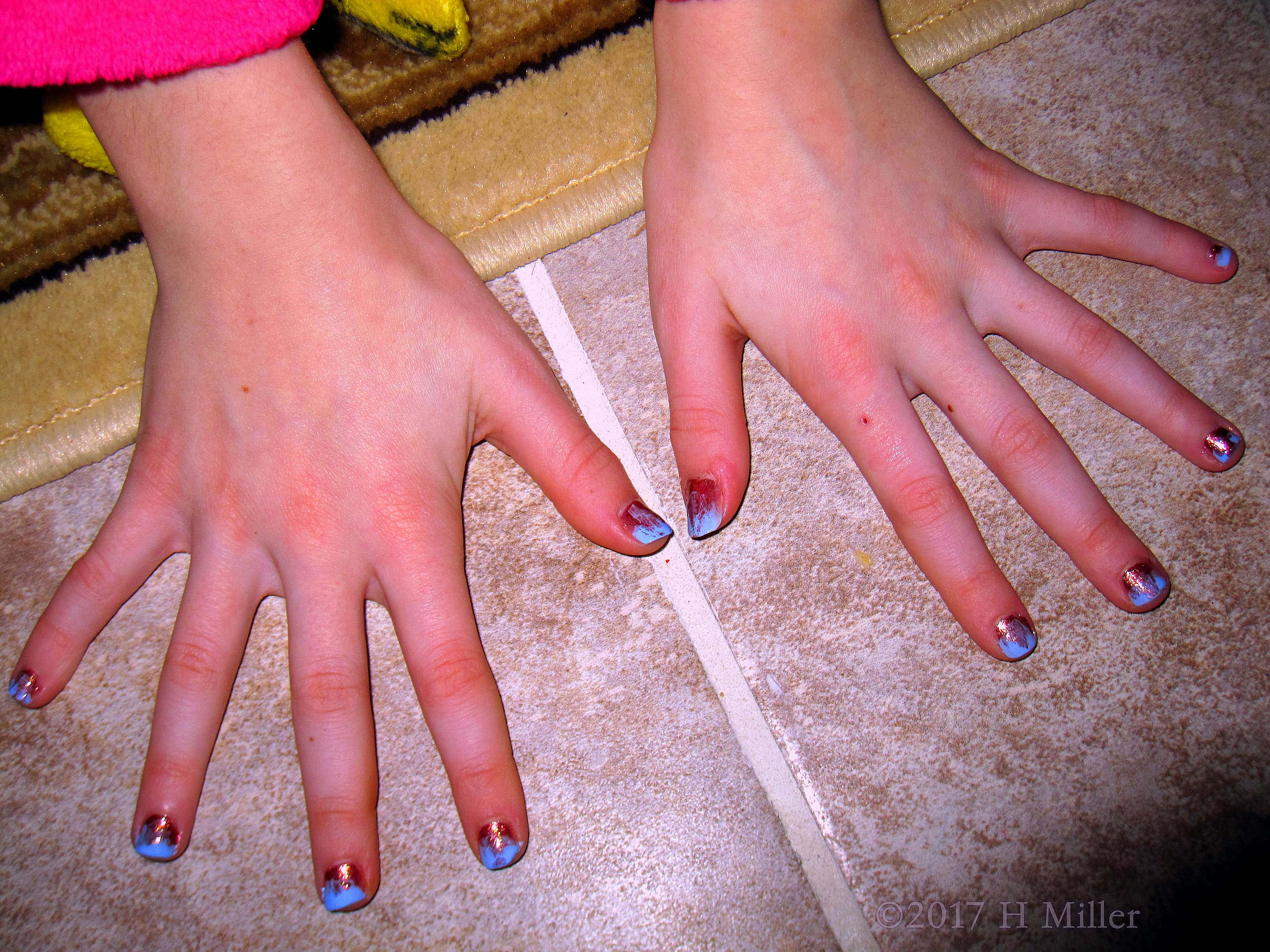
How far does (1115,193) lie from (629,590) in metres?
0.60

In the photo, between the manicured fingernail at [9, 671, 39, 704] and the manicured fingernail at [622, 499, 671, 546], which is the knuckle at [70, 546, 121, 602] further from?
the manicured fingernail at [622, 499, 671, 546]

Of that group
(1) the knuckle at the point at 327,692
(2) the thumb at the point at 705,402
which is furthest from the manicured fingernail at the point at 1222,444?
(1) the knuckle at the point at 327,692

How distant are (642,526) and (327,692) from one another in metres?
0.29

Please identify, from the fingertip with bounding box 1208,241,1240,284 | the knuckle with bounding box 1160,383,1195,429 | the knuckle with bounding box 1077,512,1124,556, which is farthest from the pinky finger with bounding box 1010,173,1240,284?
the knuckle with bounding box 1077,512,1124,556

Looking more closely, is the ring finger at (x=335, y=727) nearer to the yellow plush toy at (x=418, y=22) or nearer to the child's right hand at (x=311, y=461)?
the child's right hand at (x=311, y=461)

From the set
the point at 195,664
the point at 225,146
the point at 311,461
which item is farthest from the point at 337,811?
the point at 225,146

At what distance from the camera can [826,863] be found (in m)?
0.57

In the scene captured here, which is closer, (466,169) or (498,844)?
(498,844)

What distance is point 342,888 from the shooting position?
1.82 feet

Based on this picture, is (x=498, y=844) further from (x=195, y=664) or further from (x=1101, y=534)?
(x=1101, y=534)

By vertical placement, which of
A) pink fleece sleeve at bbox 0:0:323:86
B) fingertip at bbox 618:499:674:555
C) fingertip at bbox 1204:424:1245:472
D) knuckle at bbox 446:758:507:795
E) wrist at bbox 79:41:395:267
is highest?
pink fleece sleeve at bbox 0:0:323:86

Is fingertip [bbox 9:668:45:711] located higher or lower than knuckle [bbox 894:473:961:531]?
lower

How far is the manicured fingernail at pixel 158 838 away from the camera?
1.88ft

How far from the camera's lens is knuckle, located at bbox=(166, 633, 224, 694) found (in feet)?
1.94
